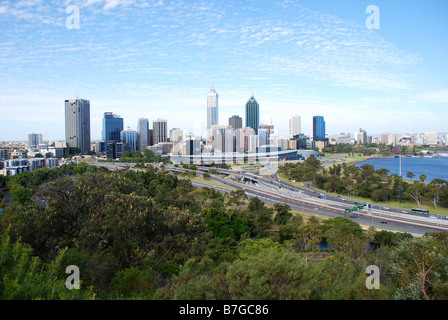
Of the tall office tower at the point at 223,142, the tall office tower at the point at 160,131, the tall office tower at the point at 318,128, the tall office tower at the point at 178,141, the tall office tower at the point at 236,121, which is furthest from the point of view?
the tall office tower at the point at 318,128

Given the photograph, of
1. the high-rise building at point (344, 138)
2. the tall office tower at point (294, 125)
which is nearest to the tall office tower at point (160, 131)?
the tall office tower at point (294, 125)

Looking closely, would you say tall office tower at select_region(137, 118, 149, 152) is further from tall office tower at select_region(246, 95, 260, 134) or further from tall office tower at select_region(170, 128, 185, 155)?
tall office tower at select_region(246, 95, 260, 134)

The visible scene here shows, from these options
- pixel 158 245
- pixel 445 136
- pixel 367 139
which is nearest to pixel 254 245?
pixel 158 245

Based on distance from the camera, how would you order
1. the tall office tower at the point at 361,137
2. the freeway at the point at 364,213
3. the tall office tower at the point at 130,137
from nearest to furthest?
the freeway at the point at 364,213
the tall office tower at the point at 130,137
the tall office tower at the point at 361,137

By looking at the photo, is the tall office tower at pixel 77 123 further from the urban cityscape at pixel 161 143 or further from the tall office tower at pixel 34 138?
the tall office tower at pixel 34 138

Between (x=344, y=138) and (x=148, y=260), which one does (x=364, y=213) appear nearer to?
(x=148, y=260)

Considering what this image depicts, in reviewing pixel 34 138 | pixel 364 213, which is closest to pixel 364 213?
pixel 364 213

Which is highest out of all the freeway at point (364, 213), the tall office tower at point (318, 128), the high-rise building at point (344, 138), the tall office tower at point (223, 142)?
the tall office tower at point (318, 128)

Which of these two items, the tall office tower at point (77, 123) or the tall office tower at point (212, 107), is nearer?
the tall office tower at point (77, 123)
